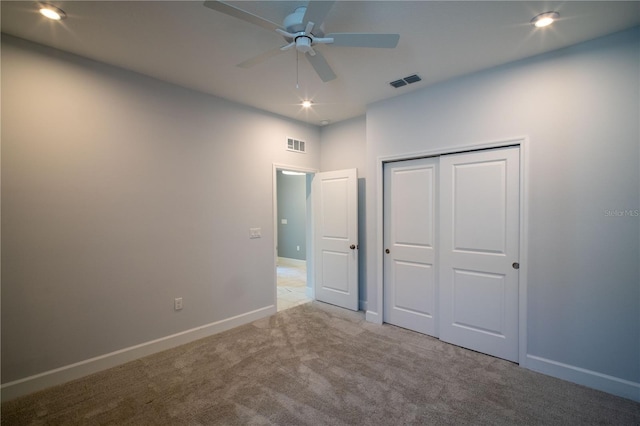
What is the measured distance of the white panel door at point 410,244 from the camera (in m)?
3.35

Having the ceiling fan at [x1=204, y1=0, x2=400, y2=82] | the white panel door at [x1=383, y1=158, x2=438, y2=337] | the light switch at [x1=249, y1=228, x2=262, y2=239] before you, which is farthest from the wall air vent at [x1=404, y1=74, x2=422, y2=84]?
the light switch at [x1=249, y1=228, x2=262, y2=239]

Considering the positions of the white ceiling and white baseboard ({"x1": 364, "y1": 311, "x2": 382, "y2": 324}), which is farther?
white baseboard ({"x1": 364, "y1": 311, "x2": 382, "y2": 324})

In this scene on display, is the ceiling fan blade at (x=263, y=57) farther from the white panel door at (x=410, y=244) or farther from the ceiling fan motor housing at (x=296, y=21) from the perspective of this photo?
the white panel door at (x=410, y=244)

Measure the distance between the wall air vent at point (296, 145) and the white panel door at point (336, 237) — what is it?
0.49m

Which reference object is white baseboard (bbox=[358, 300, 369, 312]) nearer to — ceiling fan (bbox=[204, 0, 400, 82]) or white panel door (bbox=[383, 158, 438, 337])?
white panel door (bbox=[383, 158, 438, 337])

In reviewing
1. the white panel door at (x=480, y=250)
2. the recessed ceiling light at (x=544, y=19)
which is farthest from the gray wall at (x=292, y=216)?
the recessed ceiling light at (x=544, y=19)

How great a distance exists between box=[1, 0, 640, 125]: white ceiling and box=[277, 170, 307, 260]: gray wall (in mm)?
4562

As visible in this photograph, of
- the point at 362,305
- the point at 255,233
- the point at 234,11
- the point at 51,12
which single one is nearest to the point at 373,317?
the point at 362,305

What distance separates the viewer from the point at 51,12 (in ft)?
6.66

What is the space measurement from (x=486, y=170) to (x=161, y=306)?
3639 millimetres

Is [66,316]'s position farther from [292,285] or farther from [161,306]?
[292,285]

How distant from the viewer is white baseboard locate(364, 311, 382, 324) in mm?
3689

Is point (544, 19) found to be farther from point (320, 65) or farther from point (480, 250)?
point (480, 250)

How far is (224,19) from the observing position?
→ 2.09 m
